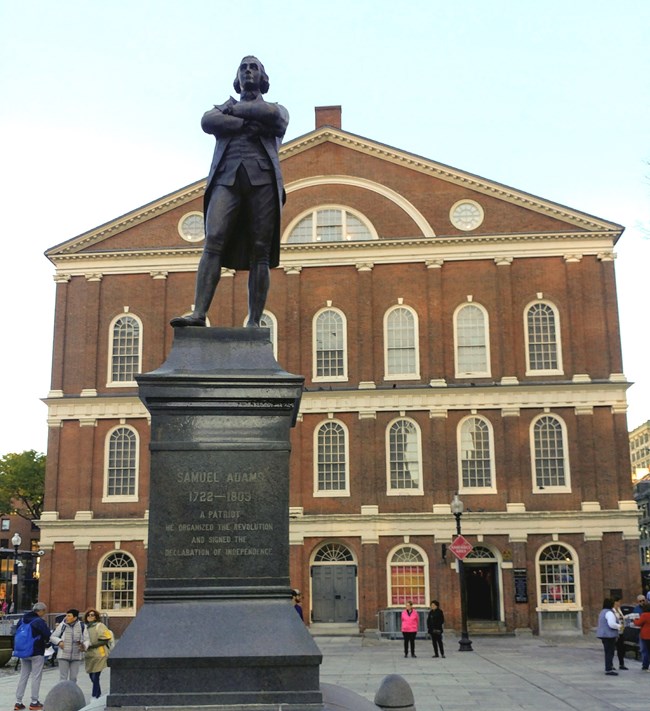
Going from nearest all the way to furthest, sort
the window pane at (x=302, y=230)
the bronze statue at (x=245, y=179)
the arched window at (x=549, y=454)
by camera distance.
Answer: the bronze statue at (x=245, y=179)
the arched window at (x=549, y=454)
the window pane at (x=302, y=230)

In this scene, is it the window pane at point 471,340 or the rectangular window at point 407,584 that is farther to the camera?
the window pane at point 471,340

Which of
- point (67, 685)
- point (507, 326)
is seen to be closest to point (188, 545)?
point (67, 685)

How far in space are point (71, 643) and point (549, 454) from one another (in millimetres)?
25641

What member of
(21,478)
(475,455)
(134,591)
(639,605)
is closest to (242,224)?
(639,605)

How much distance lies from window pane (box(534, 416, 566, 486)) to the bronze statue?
2993 centimetres

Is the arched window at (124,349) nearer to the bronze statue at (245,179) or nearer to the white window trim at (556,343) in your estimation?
the white window trim at (556,343)

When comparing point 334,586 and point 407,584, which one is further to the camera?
point 334,586

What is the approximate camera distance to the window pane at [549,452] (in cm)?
3712

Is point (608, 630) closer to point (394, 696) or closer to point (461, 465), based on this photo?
point (394, 696)

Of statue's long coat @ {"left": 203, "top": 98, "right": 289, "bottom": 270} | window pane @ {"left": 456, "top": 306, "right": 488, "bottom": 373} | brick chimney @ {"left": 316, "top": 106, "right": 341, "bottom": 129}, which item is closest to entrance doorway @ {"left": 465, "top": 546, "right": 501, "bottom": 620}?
window pane @ {"left": 456, "top": 306, "right": 488, "bottom": 373}

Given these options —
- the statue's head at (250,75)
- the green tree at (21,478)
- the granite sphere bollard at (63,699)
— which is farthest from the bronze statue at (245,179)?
the green tree at (21,478)

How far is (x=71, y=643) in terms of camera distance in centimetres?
1525

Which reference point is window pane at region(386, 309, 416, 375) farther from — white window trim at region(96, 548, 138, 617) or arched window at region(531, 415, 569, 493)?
white window trim at region(96, 548, 138, 617)

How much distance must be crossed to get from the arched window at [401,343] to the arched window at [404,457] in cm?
211
